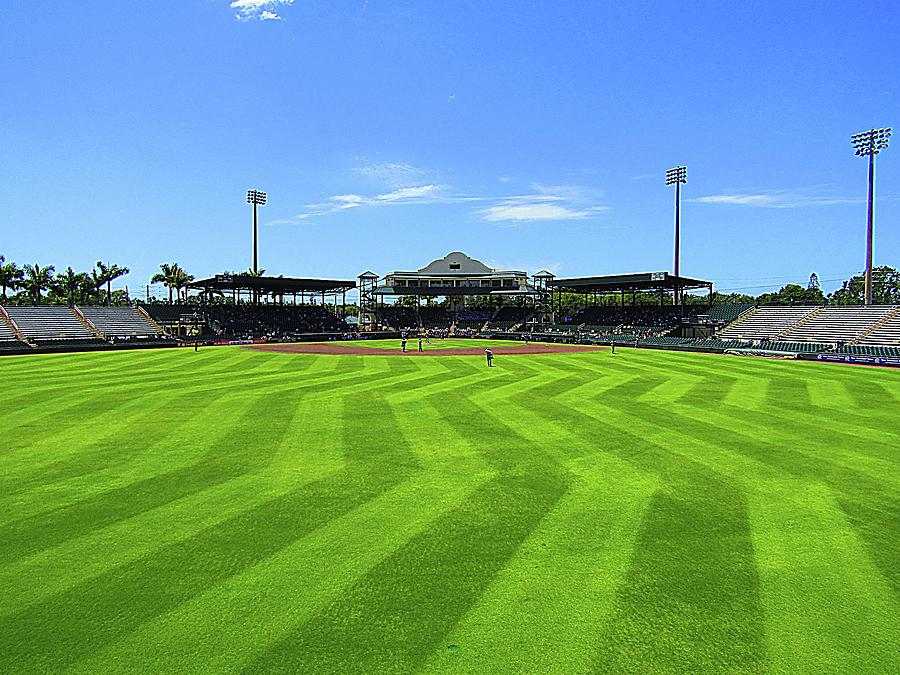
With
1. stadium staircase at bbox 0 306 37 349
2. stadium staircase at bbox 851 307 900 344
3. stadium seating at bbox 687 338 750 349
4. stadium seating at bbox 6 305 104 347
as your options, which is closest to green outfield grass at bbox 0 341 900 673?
stadium seating at bbox 687 338 750 349

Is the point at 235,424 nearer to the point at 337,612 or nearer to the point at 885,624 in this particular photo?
the point at 337,612

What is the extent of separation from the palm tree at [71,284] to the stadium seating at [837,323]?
320ft

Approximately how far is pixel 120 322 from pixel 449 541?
7120 centimetres

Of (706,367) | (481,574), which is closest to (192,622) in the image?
(481,574)

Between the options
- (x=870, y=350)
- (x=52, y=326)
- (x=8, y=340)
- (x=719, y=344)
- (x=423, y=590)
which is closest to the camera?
(x=423, y=590)

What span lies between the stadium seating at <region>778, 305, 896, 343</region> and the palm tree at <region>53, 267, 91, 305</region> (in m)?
97.5

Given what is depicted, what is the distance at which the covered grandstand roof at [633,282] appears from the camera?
6500cm

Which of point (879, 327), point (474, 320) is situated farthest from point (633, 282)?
point (474, 320)

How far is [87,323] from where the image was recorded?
63188 mm

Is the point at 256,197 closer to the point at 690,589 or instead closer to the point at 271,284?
the point at 271,284

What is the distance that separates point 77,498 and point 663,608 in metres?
10.9

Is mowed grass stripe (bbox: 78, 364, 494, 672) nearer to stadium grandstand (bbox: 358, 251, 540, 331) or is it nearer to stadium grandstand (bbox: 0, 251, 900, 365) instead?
stadium grandstand (bbox: 0, 251, 900, 365)

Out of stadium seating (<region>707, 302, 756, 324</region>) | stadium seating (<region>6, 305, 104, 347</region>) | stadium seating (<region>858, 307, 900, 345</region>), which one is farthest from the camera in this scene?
stadium seating (<region>707, 302, 756, 324</region>)

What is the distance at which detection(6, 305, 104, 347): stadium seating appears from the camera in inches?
2175
